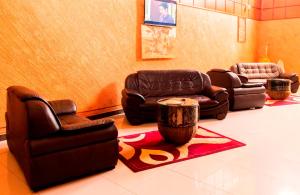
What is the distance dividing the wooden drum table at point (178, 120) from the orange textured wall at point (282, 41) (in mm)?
7966

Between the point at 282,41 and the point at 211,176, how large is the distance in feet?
29.6

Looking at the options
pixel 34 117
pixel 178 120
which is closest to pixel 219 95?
pixel 178 120

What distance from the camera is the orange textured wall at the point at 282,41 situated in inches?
390

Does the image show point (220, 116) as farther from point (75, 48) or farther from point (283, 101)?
point (75, 48)

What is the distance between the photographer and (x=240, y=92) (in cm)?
585

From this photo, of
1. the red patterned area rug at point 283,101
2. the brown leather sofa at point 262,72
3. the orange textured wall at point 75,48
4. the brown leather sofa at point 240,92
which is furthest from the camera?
the brown leather sofa at point 262,72

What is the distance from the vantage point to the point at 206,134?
4.23 meters

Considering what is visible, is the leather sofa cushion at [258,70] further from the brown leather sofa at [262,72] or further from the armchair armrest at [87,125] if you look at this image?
the armchair armrest at [87,125]

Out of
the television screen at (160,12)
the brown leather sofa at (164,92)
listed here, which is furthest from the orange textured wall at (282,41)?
the brown leather sofa at (164,92)

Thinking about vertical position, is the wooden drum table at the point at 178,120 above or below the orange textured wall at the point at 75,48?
below

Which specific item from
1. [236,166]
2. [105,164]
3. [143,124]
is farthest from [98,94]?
[236,166]

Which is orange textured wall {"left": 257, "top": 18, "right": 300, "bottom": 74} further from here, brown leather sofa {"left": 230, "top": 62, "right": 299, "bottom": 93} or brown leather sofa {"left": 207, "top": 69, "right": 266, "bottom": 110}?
brown leather sofa {"left": 207, "top": 69, "right": 266, "bottom": 110}

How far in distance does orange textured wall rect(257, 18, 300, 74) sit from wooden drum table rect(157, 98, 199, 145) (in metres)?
7.97

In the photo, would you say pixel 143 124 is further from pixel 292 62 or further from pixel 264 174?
pixel 292 62
